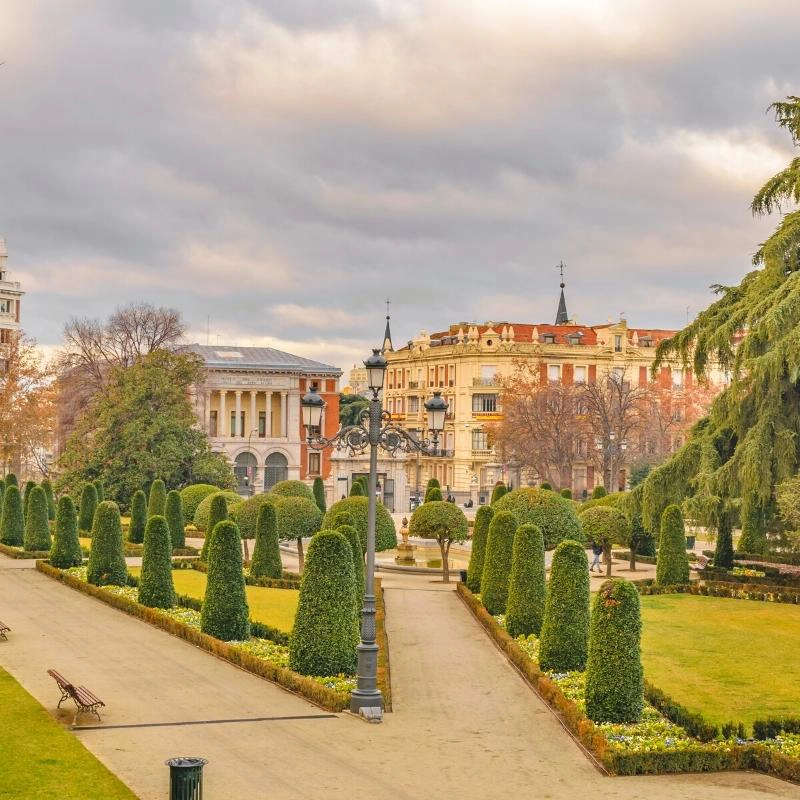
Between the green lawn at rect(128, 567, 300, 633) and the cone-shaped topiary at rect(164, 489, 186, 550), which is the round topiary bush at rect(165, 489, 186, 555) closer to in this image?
the cone-shaped topiary at rect(164, 489, 186, 550)

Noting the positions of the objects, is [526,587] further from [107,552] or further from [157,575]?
[107,552]

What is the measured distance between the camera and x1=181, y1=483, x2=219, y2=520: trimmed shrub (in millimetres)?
55594

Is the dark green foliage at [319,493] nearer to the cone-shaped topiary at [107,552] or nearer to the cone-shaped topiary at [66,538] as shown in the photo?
the cone-shaped topiary at [66,538]

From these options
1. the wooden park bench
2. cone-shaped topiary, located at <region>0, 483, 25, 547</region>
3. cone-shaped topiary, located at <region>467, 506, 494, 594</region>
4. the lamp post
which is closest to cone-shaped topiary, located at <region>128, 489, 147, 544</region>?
cone-shaped topiary, located at <region>0, 483, 25, 547</region>

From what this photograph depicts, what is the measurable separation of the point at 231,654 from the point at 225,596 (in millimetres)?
2045

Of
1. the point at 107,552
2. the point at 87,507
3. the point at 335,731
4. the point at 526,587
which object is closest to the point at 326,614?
the point at 335,731

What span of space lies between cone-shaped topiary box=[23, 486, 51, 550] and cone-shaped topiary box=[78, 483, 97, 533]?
6.39 m

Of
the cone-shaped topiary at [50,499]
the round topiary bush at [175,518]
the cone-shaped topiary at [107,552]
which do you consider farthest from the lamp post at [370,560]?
the cone-shaped topiary at [50,499]

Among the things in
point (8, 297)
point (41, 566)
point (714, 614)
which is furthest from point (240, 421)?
point (714, 614)

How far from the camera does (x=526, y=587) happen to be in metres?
27.6

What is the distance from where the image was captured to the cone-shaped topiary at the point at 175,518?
159 feet

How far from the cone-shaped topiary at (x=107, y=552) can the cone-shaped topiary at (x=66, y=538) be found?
4.61m

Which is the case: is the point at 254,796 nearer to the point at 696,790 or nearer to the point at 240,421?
the point at 696,790

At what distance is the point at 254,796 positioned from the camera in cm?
1576
